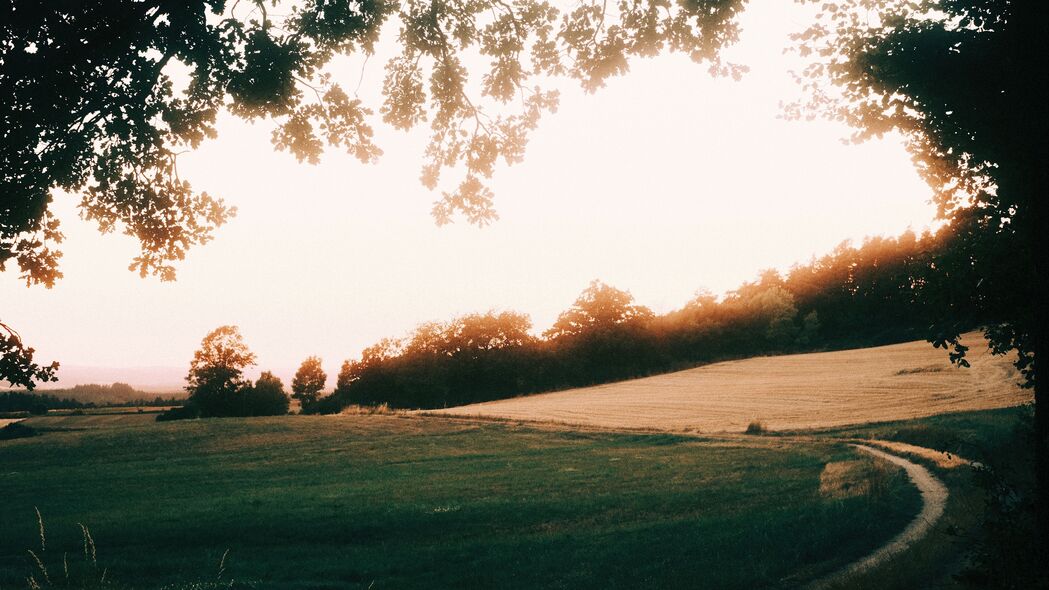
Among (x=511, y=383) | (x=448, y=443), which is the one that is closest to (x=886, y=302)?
(x=511, y=383)

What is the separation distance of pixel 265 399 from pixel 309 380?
2731 cm

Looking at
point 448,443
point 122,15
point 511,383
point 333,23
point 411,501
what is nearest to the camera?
point 122,15

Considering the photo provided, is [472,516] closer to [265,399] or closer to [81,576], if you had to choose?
[81,576]

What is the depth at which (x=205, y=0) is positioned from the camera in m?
7.81

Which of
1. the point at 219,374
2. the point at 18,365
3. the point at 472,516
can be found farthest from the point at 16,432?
the point at 18,365

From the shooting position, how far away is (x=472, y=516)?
656 inches

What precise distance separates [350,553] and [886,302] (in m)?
105

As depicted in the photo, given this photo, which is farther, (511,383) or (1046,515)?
(511,383)

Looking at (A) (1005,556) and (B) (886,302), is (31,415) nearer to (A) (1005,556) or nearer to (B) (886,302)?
(A) (1005,556)

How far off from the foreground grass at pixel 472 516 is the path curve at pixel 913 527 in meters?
0.34

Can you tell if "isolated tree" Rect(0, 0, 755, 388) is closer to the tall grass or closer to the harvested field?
the tall grass

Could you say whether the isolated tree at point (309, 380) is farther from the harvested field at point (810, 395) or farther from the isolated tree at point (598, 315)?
the harvested field at point (810, 395)

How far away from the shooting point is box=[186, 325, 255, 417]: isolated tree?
78975 mm

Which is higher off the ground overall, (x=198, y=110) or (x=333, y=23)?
(x=333, y=23)
